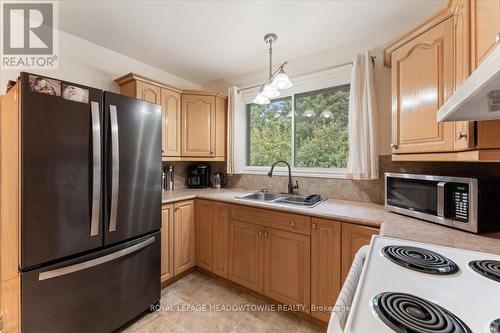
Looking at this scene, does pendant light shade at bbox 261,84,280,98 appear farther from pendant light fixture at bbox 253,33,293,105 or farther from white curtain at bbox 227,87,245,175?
white curtain at bbox 227,87,245,175

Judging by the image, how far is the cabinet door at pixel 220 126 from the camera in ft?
9.34

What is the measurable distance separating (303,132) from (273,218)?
1.14 meters

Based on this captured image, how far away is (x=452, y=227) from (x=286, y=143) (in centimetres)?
Result: 168

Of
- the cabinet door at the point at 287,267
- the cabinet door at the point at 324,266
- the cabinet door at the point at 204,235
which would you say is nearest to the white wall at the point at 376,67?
the cabinet door at the point at 324,266

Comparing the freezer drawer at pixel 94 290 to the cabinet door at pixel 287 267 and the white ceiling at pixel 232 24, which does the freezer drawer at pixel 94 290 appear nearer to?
the cabinet door at pixel 287 267

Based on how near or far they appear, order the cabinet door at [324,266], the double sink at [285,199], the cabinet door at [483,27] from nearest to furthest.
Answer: the cabinet door at [483,27]
the cabinet door at [324,266]
the double sink at [285,199]

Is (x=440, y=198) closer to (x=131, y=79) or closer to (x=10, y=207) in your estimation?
(x=10, y=207)

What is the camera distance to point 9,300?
1289 millimetres

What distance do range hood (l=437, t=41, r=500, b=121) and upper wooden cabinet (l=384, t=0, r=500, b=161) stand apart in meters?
0.15

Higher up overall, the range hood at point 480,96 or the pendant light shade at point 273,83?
the pendant light shade at point 273,83

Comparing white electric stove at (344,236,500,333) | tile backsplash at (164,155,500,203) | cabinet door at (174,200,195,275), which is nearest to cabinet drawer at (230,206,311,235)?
cabinet door at (174,200,195,275)

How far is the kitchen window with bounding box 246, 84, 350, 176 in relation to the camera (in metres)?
2.26

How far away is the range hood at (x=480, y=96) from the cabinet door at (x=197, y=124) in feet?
7.57

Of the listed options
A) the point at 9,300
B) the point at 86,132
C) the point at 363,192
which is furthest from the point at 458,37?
the point at 9,300
